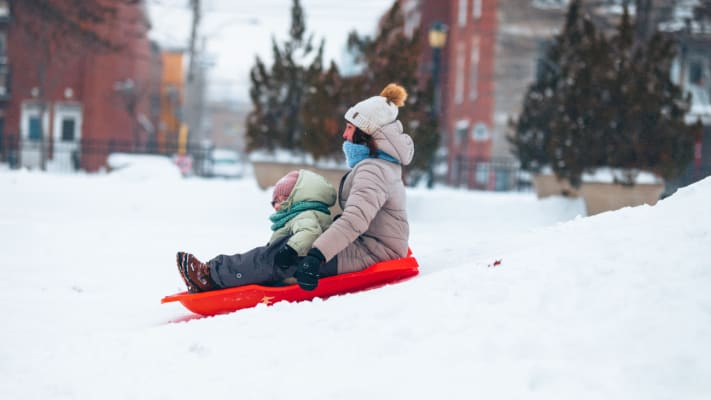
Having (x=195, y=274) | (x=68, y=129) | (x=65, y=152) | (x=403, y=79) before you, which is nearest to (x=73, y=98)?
(x=68, y=129)

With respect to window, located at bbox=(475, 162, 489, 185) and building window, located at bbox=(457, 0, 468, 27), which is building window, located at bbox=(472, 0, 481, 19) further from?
window, located at bbox=(475, 162, 489, 185)

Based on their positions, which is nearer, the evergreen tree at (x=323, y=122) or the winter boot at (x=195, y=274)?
the winter boot at (x=195, y=274)

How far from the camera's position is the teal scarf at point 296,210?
17.1 ft

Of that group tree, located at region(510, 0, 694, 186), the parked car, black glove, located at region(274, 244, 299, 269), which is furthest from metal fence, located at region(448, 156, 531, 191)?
black glove, located at region(274, 244, 299, 269)

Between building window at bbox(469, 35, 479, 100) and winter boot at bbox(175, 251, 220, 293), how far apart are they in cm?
3010

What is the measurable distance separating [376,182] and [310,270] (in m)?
0.67

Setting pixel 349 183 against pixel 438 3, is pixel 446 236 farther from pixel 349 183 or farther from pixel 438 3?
pixel 438 3

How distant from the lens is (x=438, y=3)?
42438mm

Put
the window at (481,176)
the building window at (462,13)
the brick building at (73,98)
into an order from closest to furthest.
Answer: the window at (481,176) < the brick building at (73,98) < the building window at (462,13)

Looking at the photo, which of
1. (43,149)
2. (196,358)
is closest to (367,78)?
(196,358)

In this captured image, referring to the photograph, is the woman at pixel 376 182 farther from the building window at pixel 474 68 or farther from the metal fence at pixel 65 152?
the building window at pixel 474 68

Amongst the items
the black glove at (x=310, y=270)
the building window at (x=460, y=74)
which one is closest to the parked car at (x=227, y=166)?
the building window at (x=460, y=74)

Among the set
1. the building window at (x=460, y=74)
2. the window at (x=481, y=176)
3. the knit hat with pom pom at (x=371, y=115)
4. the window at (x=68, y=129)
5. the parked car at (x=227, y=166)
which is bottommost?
the parked car at (x=227, y=166)

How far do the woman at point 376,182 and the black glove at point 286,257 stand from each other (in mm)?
173
